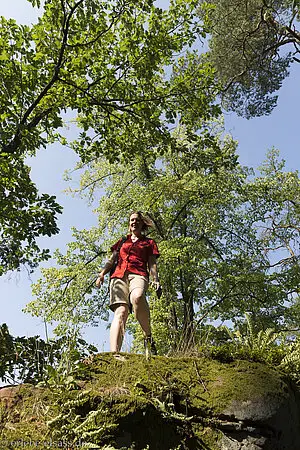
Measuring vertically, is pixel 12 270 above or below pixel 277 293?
below

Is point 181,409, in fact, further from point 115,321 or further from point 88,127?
point 88,127

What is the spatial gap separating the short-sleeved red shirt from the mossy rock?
1806 millimetres

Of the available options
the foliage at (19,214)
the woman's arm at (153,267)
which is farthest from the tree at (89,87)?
the woman's arm at (153,267)

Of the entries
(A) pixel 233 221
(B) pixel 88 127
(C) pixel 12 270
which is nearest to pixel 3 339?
(C) pixel 12 270

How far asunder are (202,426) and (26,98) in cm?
668

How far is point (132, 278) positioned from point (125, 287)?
145 mm

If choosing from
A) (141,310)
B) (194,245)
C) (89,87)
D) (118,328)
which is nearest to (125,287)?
(141,310)

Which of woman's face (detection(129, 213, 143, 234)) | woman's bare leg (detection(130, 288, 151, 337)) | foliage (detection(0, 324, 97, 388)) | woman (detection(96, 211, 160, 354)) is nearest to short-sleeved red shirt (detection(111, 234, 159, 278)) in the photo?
woman (detection(96, 211, 160, 354))

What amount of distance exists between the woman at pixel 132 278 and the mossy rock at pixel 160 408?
4.35 feet

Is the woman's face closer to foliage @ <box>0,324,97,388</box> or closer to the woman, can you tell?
the woman

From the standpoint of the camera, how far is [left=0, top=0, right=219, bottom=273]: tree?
759 cm

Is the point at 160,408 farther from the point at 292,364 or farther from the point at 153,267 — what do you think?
the point at 153,267

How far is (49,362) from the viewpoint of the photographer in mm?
3559

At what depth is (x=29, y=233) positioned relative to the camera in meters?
8.39
